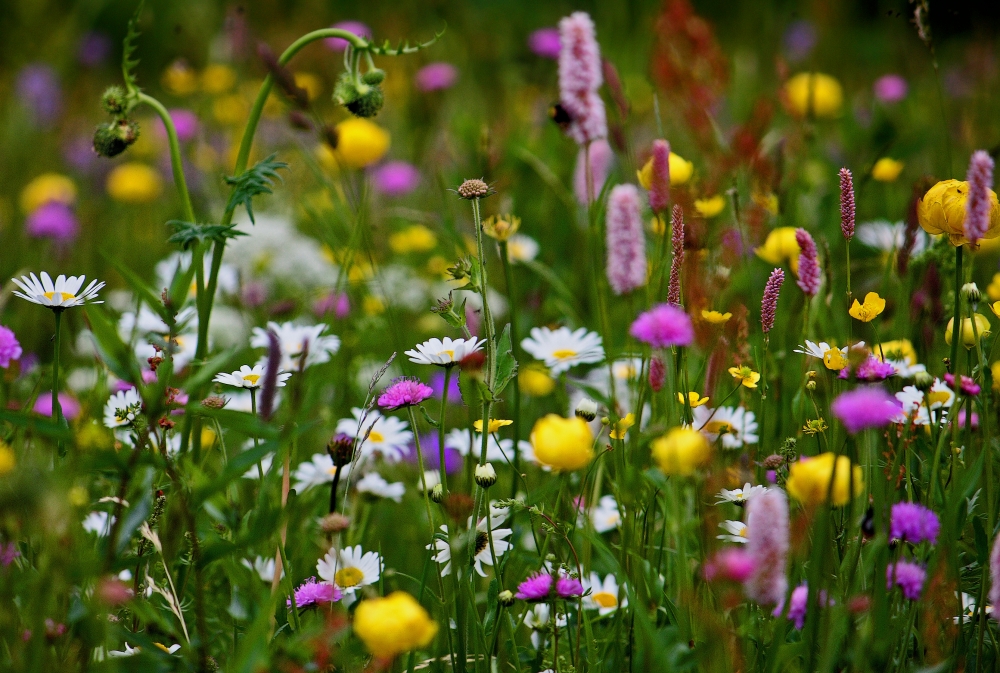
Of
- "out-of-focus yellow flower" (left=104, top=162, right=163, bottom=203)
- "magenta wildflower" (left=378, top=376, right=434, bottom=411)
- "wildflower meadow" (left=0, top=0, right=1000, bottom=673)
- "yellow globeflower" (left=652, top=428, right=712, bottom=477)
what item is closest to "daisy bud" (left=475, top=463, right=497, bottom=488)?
"wildflower meadow" (left=0, top=0, right=1000, bottom=673)

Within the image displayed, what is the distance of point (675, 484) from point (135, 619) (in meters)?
0.57

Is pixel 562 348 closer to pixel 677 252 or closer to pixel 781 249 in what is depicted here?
pixel 677 252

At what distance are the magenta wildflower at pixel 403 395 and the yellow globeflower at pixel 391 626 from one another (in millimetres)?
322

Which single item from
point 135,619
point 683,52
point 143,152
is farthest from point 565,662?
point 143,152

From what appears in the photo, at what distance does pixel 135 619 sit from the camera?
920mm

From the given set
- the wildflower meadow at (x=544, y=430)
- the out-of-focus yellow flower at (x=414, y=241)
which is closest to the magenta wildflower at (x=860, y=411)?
the wildflower meadow at (x=544, y=430)

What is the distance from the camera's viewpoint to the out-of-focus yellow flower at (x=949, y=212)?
3.22ft

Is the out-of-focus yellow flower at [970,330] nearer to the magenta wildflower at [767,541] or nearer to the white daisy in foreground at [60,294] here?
the magenta wildflower at [767,541]

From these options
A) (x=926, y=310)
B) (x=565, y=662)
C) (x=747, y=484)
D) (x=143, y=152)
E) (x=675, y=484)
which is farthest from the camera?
(x=143, y=152)

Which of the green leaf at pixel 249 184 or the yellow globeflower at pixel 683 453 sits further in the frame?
the green leaf at pixel 249 184

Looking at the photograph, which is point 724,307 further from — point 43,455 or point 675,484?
point 43,455

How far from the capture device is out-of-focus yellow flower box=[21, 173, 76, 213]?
2.69m

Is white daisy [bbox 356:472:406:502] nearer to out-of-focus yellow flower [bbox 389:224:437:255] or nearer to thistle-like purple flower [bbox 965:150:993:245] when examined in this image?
thistle-like purple flower [bbox 965:150:993:245]

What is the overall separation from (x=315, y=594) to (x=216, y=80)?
2.55 m
